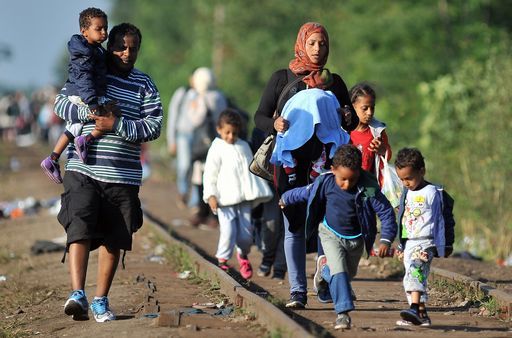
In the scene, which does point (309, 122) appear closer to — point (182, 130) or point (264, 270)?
point (264, 270)

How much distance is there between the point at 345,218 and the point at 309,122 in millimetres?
1016

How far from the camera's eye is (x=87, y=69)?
28.9 feet

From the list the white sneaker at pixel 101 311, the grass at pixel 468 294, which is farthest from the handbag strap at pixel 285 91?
the grass at pixel 468 294

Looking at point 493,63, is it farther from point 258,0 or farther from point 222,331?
point 258,0

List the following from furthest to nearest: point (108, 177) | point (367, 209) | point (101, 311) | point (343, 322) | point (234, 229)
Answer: point (234, 229) → point (101, 311) → point (108, 177) → point (367, 209) → point (343, 322)

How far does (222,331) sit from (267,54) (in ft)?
136

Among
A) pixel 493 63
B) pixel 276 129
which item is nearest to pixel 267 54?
pixel 493 63

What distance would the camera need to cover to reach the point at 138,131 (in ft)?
29.8

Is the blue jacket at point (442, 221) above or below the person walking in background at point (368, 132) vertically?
below

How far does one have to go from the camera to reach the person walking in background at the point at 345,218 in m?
8.38

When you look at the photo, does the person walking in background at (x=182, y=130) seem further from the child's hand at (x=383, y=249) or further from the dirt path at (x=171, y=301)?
the child's hand at (x=383, y=249)

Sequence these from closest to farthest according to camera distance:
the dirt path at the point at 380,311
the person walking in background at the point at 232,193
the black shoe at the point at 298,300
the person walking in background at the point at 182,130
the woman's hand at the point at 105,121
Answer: the dirt path at the point at 380,311 → the woman's hand at the point at 105,121 → the black shoe at the point at 298,300 → the person walking in background at the point at 232,193 → the person walking in background at the point at 182,130

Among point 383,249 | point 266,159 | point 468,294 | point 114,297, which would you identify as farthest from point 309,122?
point 114,297

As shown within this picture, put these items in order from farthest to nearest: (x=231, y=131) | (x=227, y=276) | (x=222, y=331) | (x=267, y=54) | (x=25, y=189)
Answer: (x=267, y=54), (x=25, y=189), (x=231, y=131), (x=227, y=276), (x=222, y=331)
